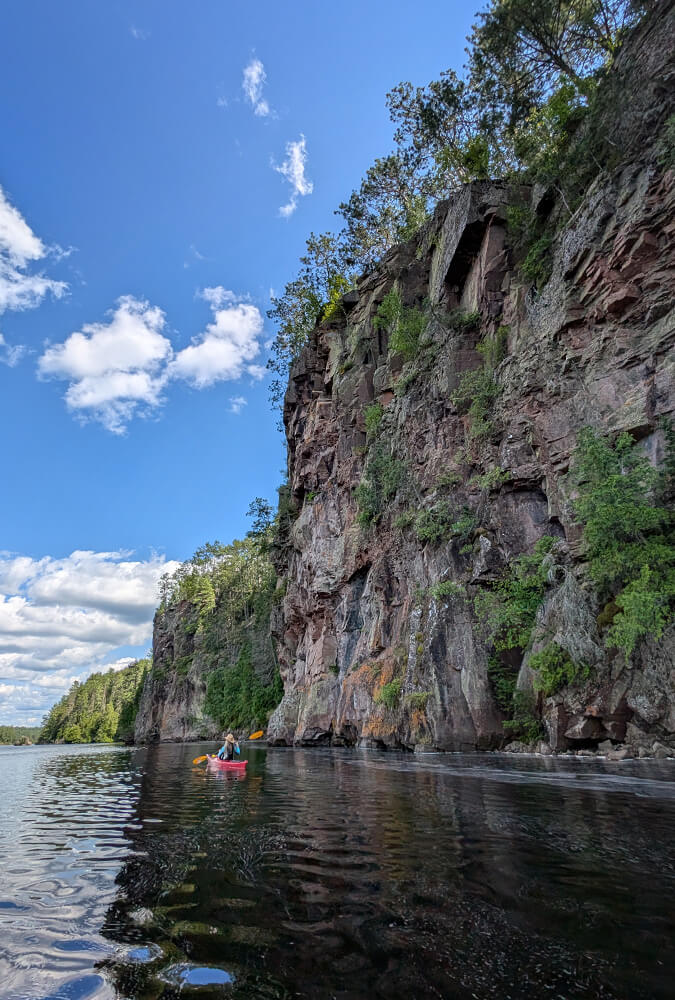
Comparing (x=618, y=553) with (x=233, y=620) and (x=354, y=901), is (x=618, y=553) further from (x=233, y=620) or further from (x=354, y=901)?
(x=233, y=620)

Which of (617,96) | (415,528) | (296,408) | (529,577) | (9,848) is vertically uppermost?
(296,408)

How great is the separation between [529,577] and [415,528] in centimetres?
802

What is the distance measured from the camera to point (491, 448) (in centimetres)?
2256

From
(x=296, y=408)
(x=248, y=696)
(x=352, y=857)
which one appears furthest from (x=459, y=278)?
(x=248, y=696)

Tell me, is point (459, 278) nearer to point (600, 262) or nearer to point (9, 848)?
point (600, 262)

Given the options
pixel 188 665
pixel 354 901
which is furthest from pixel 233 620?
pixel 354 901

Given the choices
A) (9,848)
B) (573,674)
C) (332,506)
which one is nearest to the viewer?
(9,848)

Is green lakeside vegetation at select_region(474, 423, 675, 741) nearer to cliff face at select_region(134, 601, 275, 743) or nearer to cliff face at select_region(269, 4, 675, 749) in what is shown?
cliff face at select_region(269, 4, 675, 749)

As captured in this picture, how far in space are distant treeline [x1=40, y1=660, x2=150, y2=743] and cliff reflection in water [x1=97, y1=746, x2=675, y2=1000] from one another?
107936 mm

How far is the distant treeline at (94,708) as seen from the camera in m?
110

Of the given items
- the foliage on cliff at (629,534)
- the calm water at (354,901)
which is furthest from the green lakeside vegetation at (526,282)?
the calm water at (354,901)

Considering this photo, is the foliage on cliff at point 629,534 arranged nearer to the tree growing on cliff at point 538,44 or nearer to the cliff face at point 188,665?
the tree growing on cliff at point 538,44

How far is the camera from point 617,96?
1923 centimetres

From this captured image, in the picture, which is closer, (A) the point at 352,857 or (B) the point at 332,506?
(A) the point at 352,857
